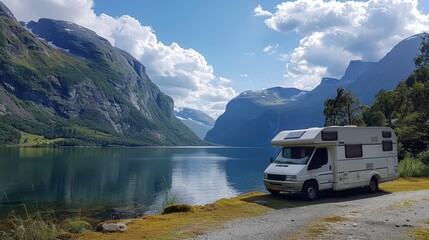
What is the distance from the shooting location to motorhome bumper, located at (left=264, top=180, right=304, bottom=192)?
60.2 feet

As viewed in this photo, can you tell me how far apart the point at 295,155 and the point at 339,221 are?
6.68 metres

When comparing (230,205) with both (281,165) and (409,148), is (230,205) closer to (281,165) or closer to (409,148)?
(281,165)

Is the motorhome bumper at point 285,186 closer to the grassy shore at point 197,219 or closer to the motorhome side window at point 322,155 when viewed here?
the grassy shore at point 197,219

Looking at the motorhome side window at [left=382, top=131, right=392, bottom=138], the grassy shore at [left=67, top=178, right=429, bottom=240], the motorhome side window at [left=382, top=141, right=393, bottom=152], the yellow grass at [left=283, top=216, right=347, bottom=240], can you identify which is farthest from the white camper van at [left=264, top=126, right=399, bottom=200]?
the yellow grass at [left=283, top=216, right=347, bottom=240]

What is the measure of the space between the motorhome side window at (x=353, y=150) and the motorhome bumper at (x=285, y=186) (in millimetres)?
4005

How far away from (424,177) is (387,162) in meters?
9.12

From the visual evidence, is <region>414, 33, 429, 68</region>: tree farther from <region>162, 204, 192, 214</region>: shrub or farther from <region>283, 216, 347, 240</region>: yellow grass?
<region>162, 204, 192, 214</region>: shrub

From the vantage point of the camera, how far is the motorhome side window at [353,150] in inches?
805

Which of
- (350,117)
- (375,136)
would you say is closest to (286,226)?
(375,136)

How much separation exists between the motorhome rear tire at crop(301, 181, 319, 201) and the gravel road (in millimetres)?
433

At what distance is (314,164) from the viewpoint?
19234mm

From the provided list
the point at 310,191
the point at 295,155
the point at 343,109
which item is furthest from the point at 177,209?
the point at 343,109

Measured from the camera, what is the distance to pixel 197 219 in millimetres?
14836

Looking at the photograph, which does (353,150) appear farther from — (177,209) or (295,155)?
(177,209)
